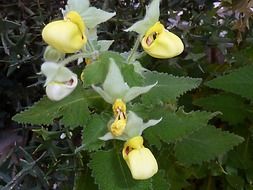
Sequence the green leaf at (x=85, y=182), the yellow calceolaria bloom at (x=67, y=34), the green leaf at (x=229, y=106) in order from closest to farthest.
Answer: the yellow calceolaria bloom at (x=67, y=34) < the green leaf at (x=85, y=182) < the green leaf at (x=229, y=106)

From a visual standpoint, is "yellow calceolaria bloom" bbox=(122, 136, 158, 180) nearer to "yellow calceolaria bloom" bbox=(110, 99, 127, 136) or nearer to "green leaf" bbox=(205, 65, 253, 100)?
"yellow calceolaria bloom" bbox=(110, 99, 127, 136)

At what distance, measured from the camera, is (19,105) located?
86 centimetres

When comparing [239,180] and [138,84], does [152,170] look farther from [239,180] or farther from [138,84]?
[239,180]

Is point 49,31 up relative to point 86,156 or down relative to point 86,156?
up

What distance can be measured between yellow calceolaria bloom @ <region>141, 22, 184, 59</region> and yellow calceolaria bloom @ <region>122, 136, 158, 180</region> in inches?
3.2

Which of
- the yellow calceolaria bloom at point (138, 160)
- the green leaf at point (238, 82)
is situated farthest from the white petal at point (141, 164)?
the green leaf at point (238, 82)

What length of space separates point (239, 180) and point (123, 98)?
0.30 meters

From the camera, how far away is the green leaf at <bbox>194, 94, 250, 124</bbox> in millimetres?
833

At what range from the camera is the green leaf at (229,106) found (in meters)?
0.83

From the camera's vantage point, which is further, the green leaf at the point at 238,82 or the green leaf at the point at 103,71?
the green leaf at the point at 238,82

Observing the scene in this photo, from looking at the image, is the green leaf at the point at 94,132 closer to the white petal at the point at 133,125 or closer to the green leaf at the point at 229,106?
the white petal at the point at 133,125

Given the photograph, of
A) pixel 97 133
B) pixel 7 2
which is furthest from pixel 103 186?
pixel 7 2

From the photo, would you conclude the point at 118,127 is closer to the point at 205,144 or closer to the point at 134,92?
the point at 134,92

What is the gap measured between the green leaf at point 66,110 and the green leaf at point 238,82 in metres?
0.20
